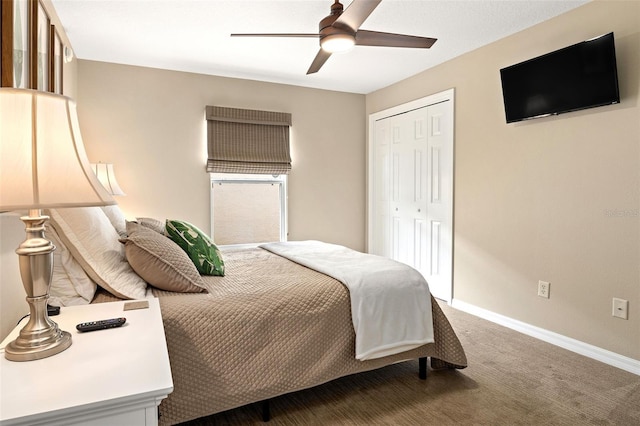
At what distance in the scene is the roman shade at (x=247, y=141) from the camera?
13.8 feet

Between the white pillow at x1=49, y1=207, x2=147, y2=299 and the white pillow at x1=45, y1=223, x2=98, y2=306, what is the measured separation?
2cm

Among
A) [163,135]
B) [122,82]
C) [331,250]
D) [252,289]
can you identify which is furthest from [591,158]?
[122,82]

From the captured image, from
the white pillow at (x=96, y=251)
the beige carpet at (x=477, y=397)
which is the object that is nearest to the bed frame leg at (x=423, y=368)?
the beige carpet at (x=477, y=397)

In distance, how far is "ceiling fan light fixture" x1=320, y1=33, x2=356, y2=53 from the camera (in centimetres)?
216

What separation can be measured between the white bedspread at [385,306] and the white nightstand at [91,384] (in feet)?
3.80

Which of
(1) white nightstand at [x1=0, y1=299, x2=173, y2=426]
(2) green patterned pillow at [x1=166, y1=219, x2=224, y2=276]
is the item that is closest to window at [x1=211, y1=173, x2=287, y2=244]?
(2) green patterned pillow at [x1=166, y1=219, x2=224, y2=276]

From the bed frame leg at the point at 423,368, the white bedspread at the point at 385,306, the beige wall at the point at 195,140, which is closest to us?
the white bedspread at the point at 385,306

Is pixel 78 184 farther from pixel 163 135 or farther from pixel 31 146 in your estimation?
pixel 163 135

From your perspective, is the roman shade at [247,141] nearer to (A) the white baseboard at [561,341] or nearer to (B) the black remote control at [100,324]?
(A) the white baseboard at [561,341]

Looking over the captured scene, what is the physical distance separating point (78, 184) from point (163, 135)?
3359 millimetres

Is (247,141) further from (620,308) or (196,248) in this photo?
(620,308)

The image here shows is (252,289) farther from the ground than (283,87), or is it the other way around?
(283,87)

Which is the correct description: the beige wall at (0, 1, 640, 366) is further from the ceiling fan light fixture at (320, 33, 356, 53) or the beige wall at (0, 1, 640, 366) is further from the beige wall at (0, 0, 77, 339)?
the ceiling fan light fixture at (320, 33, 356, 53)

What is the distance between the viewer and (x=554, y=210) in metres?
2.93
